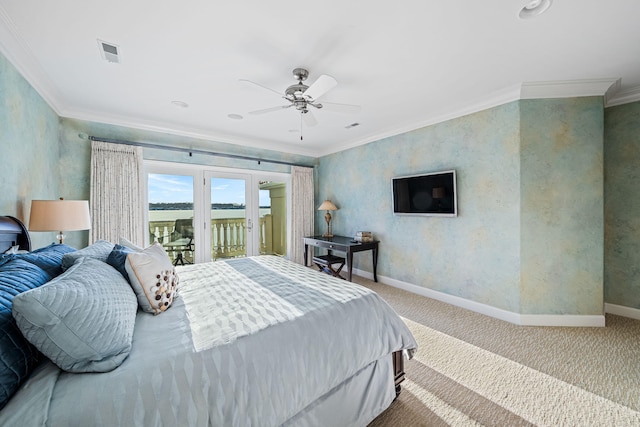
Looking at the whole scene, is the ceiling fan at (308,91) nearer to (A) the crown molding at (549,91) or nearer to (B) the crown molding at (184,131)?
(A) the crown molding at (549,91)

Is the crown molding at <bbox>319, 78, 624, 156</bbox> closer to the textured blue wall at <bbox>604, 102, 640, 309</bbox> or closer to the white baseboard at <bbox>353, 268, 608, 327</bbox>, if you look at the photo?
the textured blue wall at <bbox>604, 102, 640, 309</bbox>

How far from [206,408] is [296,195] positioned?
4356mm

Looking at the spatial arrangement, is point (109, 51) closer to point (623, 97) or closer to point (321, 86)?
point (321, 86)

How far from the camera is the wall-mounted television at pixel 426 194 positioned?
129 inches

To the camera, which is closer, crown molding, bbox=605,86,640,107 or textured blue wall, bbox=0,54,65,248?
textured blue wall, bbox=0,54,65,248

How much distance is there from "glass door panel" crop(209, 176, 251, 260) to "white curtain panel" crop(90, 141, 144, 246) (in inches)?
41.8

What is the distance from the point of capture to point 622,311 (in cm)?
292

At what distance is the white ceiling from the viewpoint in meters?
1.65

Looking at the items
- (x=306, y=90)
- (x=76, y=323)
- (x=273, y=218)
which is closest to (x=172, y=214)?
(x=273, y=218)

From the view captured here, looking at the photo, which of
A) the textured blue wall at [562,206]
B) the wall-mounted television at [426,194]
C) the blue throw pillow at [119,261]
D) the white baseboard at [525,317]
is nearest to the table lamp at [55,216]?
the blue throw pillow at [119,261]

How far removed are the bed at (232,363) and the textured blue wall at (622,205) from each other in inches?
121

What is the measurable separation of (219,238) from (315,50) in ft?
11.3

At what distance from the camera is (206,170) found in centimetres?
424

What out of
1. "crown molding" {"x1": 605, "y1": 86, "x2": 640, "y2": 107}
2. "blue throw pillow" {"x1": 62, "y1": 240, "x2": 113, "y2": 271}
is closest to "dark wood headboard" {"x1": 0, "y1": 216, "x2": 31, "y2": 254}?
"blue throw pillow" {"x1": 62, "y1": 240, "x2": 113, "y2": 271}
